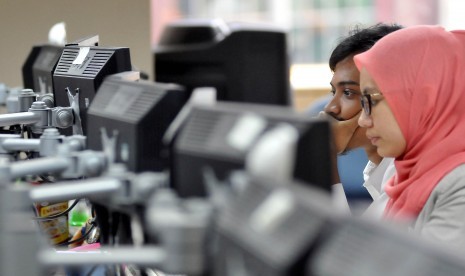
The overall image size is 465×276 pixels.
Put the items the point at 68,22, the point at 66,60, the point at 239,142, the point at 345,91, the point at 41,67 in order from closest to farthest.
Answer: the point at 239,142 < the point at 66,60 < the point at 345,91 < the point at 41,67 < the point at 68,22

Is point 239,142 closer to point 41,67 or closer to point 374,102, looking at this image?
point 374,102

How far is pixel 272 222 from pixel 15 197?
437 millimetres

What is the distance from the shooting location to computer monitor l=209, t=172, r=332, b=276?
34.5 inches

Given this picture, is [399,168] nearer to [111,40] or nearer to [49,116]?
[49,116]

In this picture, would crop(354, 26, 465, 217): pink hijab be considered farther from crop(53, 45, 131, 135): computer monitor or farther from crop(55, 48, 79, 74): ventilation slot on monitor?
crop(55, 48, 79, 74): ventilation slot on monitor

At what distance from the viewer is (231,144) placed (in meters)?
1.12

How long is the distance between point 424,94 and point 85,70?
30.4 inches

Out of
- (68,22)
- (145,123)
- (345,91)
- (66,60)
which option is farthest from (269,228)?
(68,22)

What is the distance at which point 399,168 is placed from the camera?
83.5 inches

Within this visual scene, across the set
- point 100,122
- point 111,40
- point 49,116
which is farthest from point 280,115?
point 111,40

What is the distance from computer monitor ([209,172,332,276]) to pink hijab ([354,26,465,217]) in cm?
103

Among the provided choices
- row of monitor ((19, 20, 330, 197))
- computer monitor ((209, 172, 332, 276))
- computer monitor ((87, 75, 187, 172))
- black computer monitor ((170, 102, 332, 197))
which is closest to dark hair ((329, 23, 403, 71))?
row of monitor ((19, 20, 330, 197))

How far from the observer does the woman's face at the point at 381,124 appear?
204 cm

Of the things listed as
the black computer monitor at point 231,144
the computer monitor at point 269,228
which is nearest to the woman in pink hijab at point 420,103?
the black computer monitor at point 231,144
